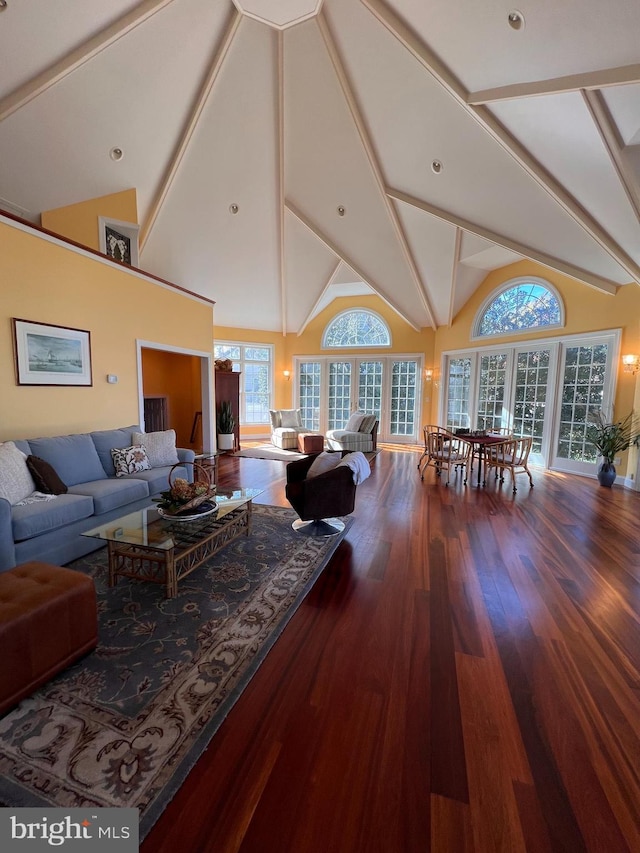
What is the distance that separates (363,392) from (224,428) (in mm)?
4240

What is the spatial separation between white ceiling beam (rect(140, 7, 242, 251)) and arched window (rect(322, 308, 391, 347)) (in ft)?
17.8

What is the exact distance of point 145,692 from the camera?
1.78m

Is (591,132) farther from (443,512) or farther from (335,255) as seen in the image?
(335,255)

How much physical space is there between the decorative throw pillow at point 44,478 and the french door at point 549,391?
24.4 feet

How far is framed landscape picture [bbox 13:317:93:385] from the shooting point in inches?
149

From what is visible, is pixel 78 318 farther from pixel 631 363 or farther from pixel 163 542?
pixel 631 363

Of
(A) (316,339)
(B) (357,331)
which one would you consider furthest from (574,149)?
(A) (316,339)

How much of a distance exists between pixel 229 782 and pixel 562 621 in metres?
2.21

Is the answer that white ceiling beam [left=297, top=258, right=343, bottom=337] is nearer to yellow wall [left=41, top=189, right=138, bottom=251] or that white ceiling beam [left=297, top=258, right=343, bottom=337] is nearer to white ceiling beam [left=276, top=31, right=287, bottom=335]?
white ceiling beam [left=276, top=31, right=287, bottom=335]

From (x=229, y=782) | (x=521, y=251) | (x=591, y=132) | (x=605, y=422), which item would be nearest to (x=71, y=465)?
(x=229, y=782)

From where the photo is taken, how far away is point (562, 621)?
239 cm

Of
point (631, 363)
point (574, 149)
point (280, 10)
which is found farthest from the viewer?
point (631, 363)

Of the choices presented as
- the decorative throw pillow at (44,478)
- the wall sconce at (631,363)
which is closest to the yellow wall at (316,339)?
the wall sconce at (631,363)

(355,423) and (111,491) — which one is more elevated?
(355,423)
